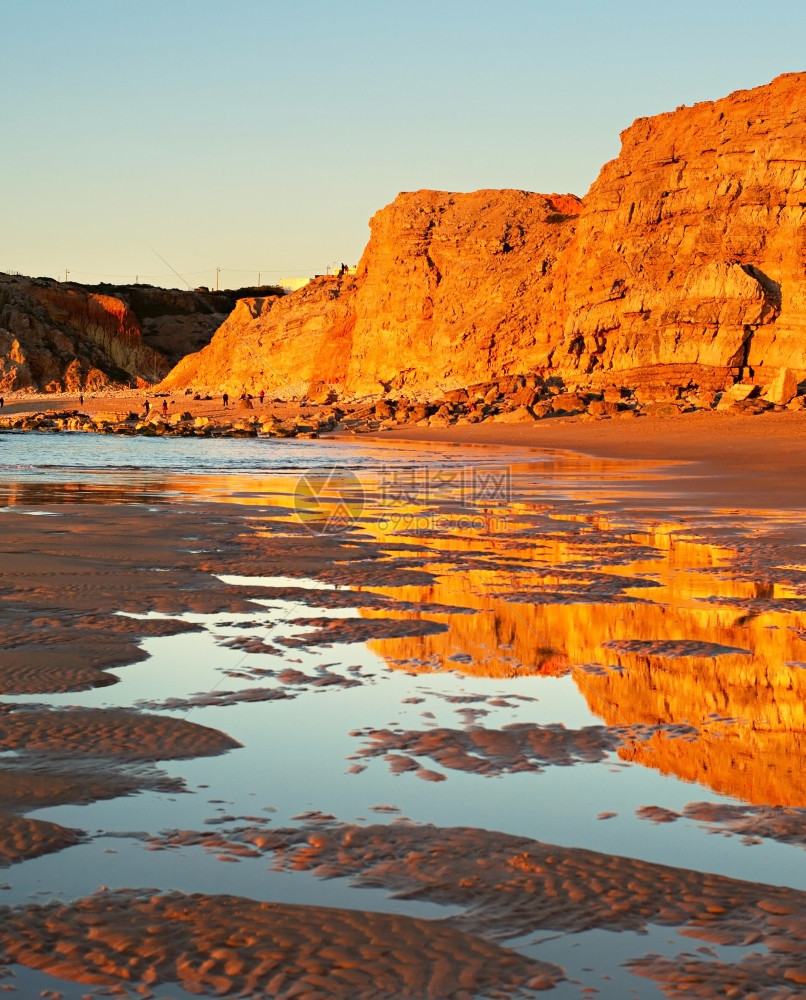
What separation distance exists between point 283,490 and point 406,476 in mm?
3210

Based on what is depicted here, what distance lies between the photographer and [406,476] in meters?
18.4

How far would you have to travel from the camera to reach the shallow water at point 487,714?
8.70 ft

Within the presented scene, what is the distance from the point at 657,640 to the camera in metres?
5.39

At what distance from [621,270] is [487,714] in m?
36.5

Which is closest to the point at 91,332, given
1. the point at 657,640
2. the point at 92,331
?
the point at 92,331

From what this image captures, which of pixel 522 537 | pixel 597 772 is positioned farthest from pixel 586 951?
pixel 522 537

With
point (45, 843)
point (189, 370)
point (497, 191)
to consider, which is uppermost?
point (497, 191)

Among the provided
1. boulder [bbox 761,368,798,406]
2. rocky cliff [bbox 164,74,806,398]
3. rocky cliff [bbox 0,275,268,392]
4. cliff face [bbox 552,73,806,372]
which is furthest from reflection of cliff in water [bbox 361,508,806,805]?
rocky cliff [bbox 0,275,268,392]

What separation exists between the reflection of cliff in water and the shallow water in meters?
0.02

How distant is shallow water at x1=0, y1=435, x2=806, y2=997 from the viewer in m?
2.65

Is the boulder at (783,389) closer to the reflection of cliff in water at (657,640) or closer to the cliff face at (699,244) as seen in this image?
the cliff face at (699,244)

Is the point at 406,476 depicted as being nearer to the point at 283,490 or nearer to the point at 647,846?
the point at 283,490

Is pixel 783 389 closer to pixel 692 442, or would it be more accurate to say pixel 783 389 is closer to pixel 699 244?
pixel 692 442

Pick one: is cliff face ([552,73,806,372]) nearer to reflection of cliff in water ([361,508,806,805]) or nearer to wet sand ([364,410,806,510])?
wet sand ([364,410,806,510])
